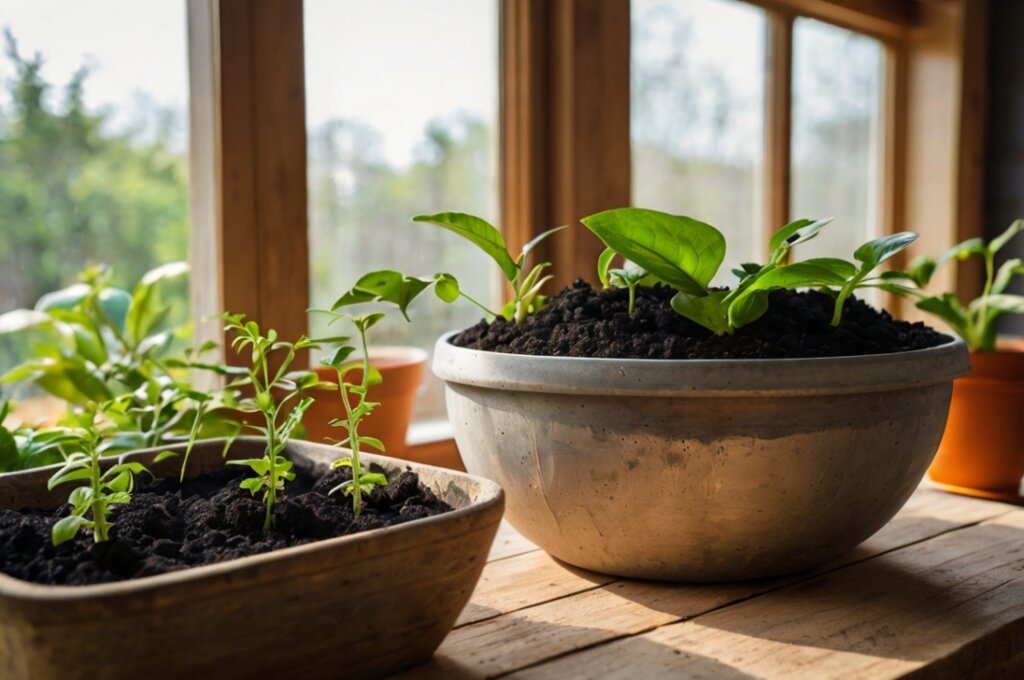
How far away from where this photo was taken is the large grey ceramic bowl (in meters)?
0.70

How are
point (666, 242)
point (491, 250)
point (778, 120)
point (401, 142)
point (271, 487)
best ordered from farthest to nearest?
point (778, 120) < point (401, 142) < point (491, 250) < point (666, 242) < point (271, 487)

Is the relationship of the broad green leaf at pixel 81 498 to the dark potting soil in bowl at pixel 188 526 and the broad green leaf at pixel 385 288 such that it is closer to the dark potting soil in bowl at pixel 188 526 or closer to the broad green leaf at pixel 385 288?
the dark potting soil in bowl at pixel 188 526

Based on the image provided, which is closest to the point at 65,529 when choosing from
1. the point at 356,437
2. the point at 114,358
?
the point at 356,437

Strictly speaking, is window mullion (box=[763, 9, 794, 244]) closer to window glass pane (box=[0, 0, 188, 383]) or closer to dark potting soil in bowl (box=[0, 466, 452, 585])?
window glass pane (box=[0, 0, 188, 383])

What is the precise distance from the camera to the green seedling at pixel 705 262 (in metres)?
0.73

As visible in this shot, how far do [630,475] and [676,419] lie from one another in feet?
0.18

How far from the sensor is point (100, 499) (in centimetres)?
58

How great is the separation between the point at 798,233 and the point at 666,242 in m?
0.13

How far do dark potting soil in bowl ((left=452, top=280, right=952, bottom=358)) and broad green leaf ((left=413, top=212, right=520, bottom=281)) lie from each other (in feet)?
0.18

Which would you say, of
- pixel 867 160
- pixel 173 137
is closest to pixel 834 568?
pixel 173 137

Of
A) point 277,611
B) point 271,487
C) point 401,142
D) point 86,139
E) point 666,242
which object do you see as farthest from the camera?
point 401,142

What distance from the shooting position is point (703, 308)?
75cm

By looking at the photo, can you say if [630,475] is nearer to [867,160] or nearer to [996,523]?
[996,523]

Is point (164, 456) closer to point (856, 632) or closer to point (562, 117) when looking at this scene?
point (856, 632)
